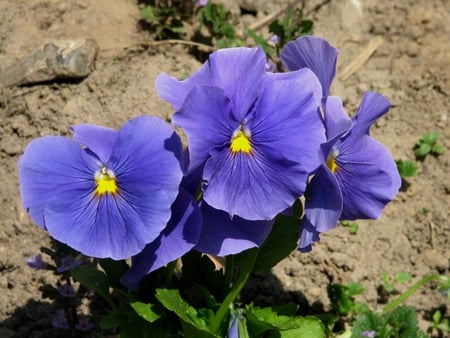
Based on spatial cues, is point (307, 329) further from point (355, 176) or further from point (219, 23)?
point (219, 23)

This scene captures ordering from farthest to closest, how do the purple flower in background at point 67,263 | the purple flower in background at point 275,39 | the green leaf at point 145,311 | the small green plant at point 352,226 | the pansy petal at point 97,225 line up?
1. the purple flower in background at point 275,39
2. the small green plant at point 352,226
3. the purple flower in background at point 67,263
4. the green leaf at point 145,311
5. the pansy petal at point 97,225

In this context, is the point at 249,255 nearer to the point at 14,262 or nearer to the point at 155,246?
the point at 155,246

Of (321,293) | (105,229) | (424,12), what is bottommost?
(321,293)

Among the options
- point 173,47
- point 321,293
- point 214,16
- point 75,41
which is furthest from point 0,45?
point 321,293

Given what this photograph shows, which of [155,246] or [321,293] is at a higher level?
[155,246]

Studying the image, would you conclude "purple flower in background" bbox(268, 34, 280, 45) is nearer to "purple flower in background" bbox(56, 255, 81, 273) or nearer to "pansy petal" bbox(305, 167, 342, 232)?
"purple flower in background" bbox(56, 255, 81, 273)

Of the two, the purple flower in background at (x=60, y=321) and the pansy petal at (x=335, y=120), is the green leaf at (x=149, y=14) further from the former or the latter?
the pansy petal at (x=335, y=120)

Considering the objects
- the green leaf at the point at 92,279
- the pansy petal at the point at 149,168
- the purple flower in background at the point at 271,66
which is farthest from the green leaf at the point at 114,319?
the purple flower in background at the point at 271,66
